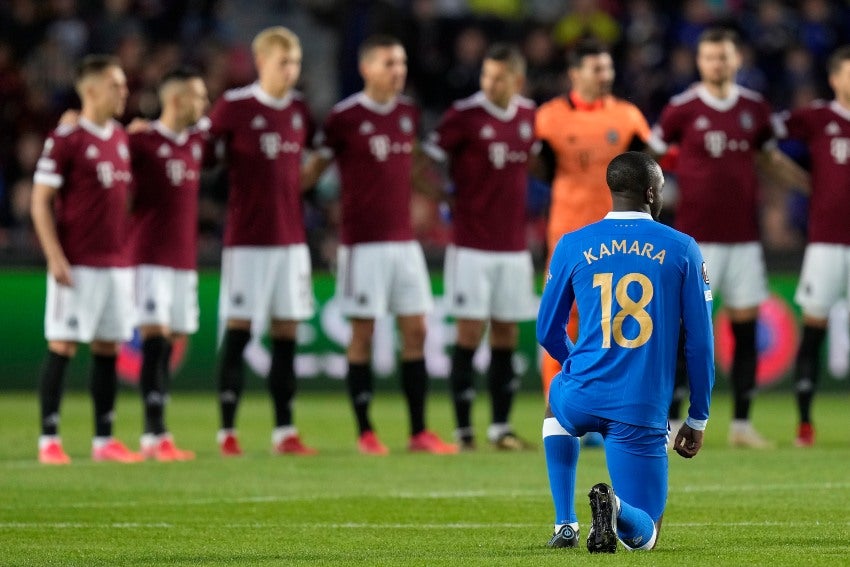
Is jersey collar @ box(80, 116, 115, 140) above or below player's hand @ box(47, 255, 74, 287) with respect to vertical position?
above

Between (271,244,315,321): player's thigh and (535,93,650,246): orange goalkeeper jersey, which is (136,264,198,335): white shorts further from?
(535,93,650,246): orange goalkeeper jersey

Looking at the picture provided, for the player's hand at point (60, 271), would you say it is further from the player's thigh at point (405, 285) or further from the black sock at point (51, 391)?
the player's thigh at point (405, 285)

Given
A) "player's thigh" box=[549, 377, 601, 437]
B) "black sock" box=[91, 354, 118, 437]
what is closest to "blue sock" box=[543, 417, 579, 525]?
"player's thigh" box=[549, 377, 601, 437]

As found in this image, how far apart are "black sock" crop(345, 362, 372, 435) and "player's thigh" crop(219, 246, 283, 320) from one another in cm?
74

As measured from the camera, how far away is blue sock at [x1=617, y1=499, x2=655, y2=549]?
21.6 ft

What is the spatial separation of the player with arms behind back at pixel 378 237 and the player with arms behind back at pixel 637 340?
4830 millimetres

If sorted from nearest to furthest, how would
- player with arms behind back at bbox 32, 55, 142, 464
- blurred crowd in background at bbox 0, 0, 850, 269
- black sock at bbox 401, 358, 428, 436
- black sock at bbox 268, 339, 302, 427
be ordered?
player with arms behind back at bbox 32, 55, 142, 464 → black sock at bbox 268, 339, 302, 427 → black sock at bbox 401, 358, 428, 436 → blurred crowd in background at bbox 0, 0, 850, 269

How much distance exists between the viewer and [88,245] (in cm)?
1106

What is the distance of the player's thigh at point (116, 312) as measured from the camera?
11.1 m

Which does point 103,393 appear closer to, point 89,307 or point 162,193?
point 89,307

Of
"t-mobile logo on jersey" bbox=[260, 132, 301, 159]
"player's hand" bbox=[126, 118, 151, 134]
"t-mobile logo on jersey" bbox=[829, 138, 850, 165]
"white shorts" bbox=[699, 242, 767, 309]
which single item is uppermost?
"t-mobile logo on jersey" bbox=[829, 138, 850, 165]

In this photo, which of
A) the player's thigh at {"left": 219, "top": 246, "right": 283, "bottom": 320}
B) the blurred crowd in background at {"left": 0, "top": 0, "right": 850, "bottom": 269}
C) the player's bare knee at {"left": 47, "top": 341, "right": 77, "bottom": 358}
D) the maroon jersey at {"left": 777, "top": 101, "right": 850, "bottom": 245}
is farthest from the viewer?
the blurred crowd in background at {"left": 0, "top": 0, "right": 850, "bottom": 269}

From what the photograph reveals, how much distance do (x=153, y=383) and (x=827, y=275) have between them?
4.56m

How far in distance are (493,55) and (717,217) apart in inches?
73.1
